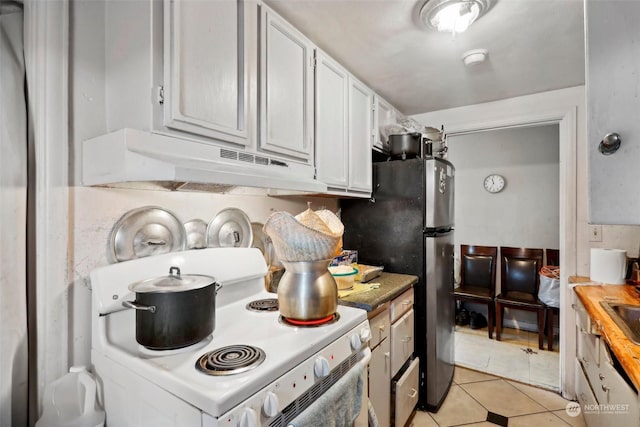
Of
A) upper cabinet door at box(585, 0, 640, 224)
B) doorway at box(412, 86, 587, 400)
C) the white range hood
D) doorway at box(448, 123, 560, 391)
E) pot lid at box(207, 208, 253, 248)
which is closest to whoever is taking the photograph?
upper cabinet door at box(585, 0, 640, 224)

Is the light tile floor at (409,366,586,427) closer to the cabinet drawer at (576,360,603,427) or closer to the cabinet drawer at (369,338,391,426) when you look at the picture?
the cabinet drawer at (576,360,603,427)

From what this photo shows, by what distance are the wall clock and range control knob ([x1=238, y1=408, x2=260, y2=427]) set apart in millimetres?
3805

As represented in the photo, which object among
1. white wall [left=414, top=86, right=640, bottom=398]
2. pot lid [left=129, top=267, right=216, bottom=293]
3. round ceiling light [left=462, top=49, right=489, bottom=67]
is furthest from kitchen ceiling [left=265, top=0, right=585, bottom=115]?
pot lid [left=129, top=267, right=216, bottom=293]

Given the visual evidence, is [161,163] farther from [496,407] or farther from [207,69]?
[496,407]

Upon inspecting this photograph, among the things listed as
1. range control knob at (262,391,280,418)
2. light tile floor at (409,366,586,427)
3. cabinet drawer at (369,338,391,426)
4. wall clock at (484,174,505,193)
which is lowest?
light tile floor at (409,366,586,427)

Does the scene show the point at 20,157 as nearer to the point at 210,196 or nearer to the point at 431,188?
the point at 210,196

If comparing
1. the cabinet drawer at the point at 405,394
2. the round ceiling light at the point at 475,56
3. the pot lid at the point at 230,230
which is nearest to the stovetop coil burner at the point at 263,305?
the pot lid at the point at 230,230

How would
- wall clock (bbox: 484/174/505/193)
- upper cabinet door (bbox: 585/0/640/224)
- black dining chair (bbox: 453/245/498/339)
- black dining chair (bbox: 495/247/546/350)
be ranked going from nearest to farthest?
upper cabinet door (bbox: 585/0/640/224)
black dining chair (bbox: 495/247/546/350)
black dining chair (bbox: 453/245/498/339)
wall clock (bbox: 484/174/505/193)

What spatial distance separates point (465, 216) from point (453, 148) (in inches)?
35.8

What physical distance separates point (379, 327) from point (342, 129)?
1.20m

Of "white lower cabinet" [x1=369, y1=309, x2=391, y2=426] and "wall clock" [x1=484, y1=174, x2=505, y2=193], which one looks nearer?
"white lower cabinet" [x1=369, y1=309, x2=391, y2=426]

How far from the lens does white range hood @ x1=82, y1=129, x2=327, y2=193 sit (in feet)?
2.79

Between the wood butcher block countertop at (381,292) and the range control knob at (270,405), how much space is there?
72 cm

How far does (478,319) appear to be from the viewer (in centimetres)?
347
